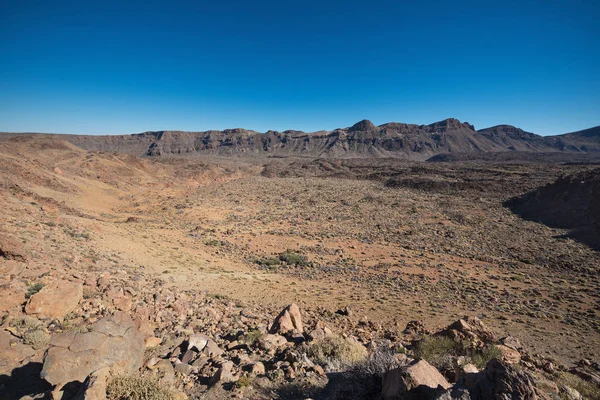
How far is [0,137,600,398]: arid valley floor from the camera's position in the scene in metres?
7.30

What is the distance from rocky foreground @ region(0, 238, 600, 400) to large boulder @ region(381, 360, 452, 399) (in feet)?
0.04

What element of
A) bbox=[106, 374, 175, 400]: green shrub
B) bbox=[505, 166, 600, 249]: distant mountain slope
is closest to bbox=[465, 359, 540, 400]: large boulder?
bbox=[106, 374, 175, 400]: green shrub

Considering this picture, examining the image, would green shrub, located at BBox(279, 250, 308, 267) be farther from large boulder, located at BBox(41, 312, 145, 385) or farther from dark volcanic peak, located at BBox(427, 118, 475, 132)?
dark volcanic peak, located at BBox(427, 118, 475, 132)

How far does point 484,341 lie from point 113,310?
854 centimetres

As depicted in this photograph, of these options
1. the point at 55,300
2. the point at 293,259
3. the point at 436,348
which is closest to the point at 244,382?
the point at 436,348

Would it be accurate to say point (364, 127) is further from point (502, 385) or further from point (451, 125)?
point (502, 385)

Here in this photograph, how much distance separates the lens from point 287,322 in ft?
22.3

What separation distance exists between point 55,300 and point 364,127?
192934mm

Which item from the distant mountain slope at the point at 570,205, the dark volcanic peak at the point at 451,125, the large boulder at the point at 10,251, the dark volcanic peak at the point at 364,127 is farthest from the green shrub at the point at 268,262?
the dark volcanic peak at the point at 451,125

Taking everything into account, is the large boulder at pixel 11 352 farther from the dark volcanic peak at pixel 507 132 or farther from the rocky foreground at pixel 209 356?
the dark volcanic peak at pixel 507 132

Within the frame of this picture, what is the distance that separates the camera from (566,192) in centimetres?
2770

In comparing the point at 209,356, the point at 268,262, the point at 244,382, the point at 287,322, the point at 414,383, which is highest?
the point at 414,383

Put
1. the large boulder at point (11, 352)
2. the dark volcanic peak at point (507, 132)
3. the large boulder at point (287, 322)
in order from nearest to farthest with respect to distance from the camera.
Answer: the large boulder at point (11, 352)
the large boulder at point (287, 322)
the dark volcanic peak at point (507, 132)

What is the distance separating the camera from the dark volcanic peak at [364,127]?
184 metres
